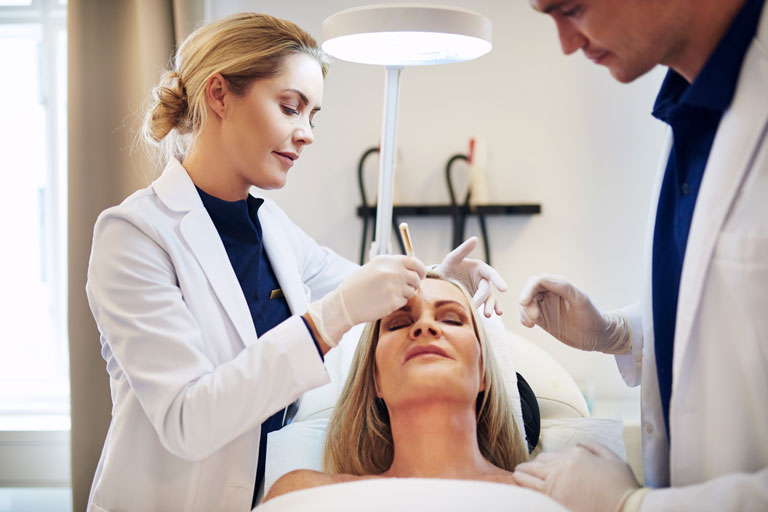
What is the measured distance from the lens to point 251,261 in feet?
4.82

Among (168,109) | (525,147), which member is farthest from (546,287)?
(525,147)

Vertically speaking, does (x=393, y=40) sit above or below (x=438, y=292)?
above

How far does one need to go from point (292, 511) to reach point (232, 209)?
2.13ft

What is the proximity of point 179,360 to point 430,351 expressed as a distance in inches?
19.5

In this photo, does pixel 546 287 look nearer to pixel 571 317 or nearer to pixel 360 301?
pixel 571 317

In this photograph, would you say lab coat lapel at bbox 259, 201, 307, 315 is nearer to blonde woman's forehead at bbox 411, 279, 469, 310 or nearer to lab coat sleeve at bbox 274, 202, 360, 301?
lab coat sleeve at bbox 274, 202, 360, 301

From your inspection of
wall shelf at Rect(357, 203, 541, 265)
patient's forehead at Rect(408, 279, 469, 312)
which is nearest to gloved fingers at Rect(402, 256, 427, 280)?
patient's forehead at Rect(408, 279, 469, 312)

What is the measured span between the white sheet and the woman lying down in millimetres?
102

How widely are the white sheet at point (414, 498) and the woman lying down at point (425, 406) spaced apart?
0.10m

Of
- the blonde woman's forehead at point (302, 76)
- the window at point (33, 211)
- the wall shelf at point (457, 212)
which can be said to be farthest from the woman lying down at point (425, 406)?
the window at point (33, 211)

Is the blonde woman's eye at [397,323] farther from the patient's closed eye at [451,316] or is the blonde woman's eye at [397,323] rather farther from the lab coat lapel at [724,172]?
the lab coat lapel at [724,172]

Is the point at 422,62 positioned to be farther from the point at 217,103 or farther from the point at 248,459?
the point at 248,459

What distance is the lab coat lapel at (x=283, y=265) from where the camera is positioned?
151cm

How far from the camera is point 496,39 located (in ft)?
7.91
